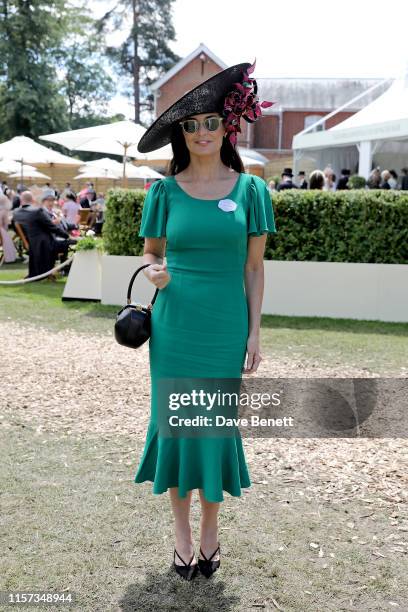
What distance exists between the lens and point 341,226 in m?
9.52

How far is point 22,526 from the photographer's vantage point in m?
3.50

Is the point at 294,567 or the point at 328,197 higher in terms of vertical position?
the point at 328,197

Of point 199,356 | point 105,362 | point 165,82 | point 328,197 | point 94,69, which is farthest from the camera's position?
point 94,69

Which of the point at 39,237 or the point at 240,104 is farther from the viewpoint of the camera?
the point at 39,237

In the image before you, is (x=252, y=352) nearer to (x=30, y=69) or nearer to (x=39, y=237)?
(x=39, y=237)

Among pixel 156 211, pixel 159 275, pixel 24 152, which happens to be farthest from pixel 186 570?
pixel 24 152

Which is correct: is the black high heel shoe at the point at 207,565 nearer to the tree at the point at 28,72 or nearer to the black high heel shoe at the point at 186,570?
the black high heel shoe at the point at 186,570

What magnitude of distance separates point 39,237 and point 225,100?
10096 millimetres

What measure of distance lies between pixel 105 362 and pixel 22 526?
355 cm

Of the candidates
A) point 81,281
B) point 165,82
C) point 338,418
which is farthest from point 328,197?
point 165,82

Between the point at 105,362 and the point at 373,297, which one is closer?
the point at 105,362

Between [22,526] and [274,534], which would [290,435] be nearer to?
[274,534]

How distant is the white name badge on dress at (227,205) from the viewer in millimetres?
2822

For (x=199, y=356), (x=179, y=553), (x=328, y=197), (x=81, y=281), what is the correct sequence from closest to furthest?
(x=199, y=356)
(x=179, y=553)
(x=328, y=197)
(x=81, y=281)
